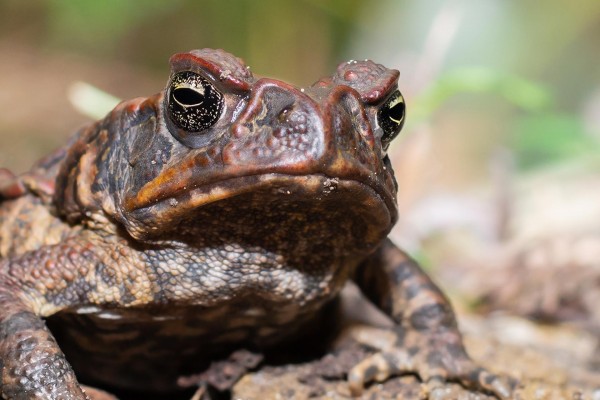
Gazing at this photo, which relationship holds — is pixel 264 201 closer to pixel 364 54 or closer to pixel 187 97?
pixel 187 97

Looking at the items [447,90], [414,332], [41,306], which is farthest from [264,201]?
[447,90]

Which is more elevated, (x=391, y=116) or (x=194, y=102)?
(x=391, y=116)

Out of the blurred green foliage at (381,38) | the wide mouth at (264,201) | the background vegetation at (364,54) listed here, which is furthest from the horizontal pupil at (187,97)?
the blurred green foliage at (381,38)

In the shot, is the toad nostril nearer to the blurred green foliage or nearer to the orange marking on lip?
the orange marking on lip

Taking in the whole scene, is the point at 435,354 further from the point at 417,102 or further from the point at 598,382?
the point at 417,102

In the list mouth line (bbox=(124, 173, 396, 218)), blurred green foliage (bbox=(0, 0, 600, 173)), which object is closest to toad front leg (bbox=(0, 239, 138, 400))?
mouth line (bbox=(124, 173, 396, 218))

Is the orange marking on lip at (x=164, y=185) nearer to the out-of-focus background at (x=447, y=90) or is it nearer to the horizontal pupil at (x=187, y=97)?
the horizontal pupil at (x=187, y=97)

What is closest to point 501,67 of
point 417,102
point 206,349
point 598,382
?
point 417,102

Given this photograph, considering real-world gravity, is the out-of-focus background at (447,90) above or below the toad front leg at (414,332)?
above
